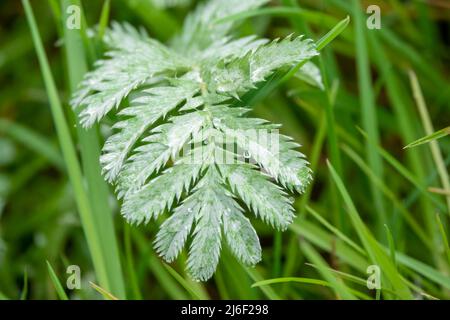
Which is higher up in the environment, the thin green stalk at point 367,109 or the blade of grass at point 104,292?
the thin green stalk at point 367,109

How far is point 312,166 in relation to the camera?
1650 millimetres

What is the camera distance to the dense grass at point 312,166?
1.40 m

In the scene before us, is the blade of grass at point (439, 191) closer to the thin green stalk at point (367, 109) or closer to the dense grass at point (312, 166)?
the dense grass at point (312, 166)

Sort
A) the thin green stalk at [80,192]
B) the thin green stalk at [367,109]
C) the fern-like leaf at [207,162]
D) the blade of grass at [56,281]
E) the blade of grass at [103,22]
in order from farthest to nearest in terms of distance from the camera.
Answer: the thin green stalk at [367,109]
the blade of grass at [103,22]
the thin green stalk at [80,192]
the blade of grass at [56,281]
the fern-like leaf at [207,162]

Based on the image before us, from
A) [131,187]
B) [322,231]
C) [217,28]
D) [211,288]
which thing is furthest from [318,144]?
[131,187]

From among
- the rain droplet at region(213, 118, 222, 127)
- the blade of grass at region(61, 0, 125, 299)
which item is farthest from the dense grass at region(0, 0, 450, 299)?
the rain droplet at region(213, 118, 222, 127)

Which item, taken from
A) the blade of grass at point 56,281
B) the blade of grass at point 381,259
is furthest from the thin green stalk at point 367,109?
the blade of grass at point 56,281

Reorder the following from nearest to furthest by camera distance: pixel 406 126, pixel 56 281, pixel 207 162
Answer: pixel 207 162
pixel 56 281
pixel 406 126

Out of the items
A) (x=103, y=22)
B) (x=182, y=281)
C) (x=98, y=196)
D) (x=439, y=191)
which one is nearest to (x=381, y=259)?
(x=439, y=191)

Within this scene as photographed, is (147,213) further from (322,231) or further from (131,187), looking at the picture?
(322,231)

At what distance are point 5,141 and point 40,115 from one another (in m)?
0.22

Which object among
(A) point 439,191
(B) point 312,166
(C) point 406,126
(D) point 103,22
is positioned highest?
(D) point 103,22

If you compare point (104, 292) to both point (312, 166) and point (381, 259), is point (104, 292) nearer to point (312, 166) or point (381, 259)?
point (381, 259)

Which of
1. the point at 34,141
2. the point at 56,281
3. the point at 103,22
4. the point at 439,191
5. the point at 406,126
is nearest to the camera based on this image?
the point at 56,281
